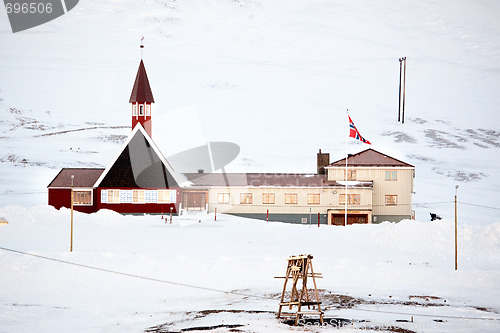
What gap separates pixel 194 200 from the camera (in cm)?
7119

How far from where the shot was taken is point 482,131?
462 feet

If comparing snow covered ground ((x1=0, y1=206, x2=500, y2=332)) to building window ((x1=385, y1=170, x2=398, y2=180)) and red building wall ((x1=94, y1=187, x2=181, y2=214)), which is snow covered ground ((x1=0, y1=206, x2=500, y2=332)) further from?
building window ((x1=385, y1=170, x2=398, y2=180))

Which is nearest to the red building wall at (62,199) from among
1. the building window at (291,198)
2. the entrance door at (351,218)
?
the building window at (291,198)

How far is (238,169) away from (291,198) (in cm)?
4838

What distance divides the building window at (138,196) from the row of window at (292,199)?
7.54 meters

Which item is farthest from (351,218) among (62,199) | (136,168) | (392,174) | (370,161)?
(62,199)

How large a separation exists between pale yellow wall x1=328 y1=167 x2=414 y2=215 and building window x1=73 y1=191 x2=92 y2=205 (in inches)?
850

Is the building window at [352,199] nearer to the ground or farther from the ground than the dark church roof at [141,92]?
nearer to the ground

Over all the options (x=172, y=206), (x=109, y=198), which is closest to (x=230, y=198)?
(x=172, y=206)

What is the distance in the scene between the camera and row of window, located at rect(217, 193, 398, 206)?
66375mm

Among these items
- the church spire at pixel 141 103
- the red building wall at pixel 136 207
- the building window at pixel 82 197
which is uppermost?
the church spire at pixel 141 103

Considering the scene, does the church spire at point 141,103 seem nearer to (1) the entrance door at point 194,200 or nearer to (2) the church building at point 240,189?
(2) the church building at point 240,189

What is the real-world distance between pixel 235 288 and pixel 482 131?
11840cm

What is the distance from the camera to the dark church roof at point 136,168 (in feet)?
208
